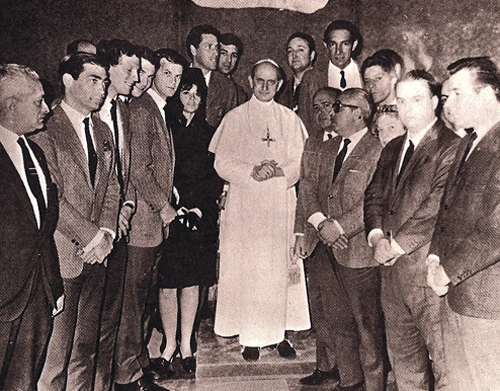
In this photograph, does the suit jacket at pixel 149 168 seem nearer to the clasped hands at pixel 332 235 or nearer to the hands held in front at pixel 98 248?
the hands held in front at pixel 98 248

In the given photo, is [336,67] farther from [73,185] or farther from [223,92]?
[73,185]

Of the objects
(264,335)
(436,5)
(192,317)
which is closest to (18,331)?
(192,317)

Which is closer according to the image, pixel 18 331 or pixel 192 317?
pixel 18 331

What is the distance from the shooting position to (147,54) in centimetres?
341

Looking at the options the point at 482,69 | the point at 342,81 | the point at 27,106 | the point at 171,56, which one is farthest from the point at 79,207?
the point at 482,69

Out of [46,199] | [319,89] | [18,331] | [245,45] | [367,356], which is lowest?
[367,356]

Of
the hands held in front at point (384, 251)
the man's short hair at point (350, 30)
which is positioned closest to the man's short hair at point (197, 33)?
the man's short hair at point (350, 30)

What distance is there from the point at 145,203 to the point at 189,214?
27 centimetres

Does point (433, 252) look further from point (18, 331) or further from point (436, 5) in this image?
point (18, 331)

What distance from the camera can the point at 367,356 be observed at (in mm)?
3447

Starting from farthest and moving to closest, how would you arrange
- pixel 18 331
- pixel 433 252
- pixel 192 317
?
pixel 192 317
pixel 433 252
pixel 18 331

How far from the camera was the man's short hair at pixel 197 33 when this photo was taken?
11.3ft

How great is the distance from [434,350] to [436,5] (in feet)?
6.25

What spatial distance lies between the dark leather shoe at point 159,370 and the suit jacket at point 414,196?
144 cm
